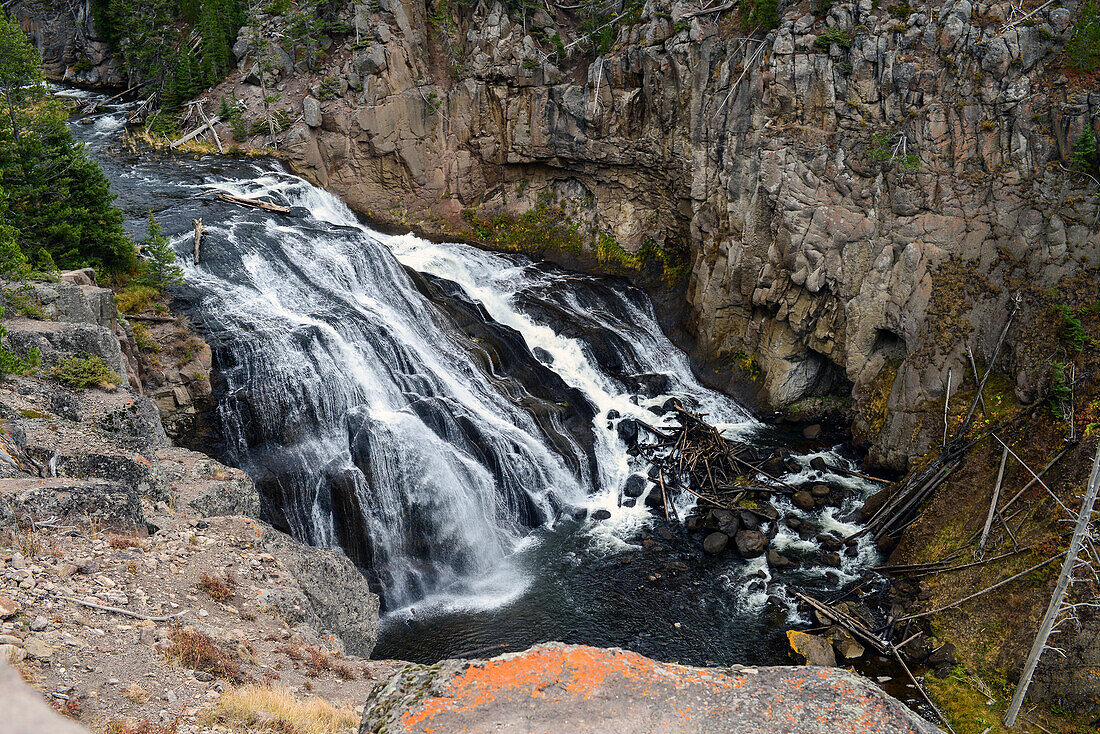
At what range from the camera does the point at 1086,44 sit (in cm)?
2303

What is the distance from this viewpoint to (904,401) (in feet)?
82.5

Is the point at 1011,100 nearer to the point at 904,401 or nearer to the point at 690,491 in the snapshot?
the point at 904,401

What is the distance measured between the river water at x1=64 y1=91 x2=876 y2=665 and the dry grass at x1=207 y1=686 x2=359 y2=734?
28.4 feet

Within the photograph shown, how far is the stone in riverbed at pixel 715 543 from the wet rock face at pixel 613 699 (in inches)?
511

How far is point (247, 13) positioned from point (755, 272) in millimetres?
33502

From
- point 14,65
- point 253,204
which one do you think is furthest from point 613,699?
point 14,65

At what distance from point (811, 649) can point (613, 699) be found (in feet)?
38.5

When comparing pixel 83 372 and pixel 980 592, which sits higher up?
pixel 83 372

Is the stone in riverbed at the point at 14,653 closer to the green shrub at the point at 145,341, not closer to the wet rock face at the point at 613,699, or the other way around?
the wet rock face at the point at 613,699

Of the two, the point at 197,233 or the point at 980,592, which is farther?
the point at 197,233

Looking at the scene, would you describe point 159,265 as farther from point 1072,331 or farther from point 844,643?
point 1072,331

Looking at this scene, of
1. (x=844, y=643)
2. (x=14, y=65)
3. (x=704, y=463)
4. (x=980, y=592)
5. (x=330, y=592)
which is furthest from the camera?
(x=14, y=65)

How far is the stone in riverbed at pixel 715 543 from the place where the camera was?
22.5 meters

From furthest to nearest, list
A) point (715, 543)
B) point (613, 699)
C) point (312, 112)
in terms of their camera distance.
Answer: point (312, 112)
point (715, 543)
point (613, 699)
